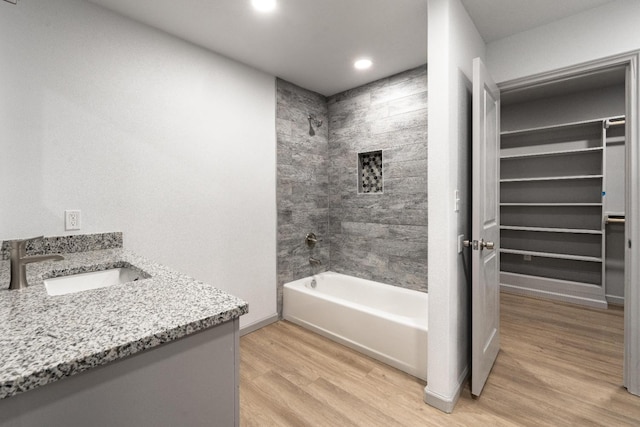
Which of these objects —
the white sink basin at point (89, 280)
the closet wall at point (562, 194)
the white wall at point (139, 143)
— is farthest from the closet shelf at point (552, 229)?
the white sink basin at point (89, 280)

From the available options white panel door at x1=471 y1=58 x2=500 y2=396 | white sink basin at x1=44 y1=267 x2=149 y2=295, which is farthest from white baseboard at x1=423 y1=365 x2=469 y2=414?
white sink basin at x1=44 y1=267 x2=149 y2=295

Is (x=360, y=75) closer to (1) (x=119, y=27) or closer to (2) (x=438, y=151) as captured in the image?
(2) (x=438, y=151)

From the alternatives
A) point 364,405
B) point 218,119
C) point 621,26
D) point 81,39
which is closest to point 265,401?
point 364,405

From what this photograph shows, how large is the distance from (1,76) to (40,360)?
1853mm

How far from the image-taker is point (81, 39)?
187 cm

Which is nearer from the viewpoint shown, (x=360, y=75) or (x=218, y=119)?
(x=218, y=119)

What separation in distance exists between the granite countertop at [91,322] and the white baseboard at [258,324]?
1.80 meters

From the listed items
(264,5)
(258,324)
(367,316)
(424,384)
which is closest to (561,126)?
(367,316)

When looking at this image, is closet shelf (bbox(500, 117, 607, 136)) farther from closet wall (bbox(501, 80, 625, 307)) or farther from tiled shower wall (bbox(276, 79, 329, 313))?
tiled shower wall (bbox(276, 79, 329, 313))

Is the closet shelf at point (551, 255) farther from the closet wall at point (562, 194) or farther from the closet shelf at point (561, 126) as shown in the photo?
the closet shelf at point (561, 126)

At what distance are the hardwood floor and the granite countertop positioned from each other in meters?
1.17

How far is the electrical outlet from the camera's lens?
1.82m

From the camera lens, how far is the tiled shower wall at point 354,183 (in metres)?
2.90

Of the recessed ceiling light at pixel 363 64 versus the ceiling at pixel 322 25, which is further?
the recessed ceiling light at pixel 363 64
